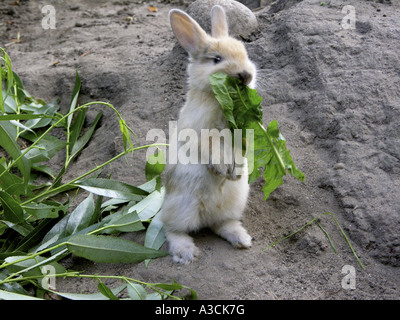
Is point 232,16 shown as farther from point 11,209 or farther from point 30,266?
point 30,266

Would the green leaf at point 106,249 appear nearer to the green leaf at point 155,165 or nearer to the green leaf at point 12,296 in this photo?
the green leaf at point 12,296

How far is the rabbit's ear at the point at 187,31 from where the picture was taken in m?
4.64

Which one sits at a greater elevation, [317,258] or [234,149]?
A: [234,149]

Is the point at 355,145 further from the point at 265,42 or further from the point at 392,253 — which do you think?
the point at 265,42

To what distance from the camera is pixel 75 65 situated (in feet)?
24.3

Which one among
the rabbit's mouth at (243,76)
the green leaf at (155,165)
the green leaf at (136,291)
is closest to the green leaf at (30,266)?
the green leaf at (136,291)

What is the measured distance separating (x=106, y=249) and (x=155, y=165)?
1241 mm

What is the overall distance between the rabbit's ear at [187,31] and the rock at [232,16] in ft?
5.58

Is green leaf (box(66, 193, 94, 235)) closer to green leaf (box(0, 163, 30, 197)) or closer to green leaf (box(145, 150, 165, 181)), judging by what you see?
green leaf (box(0, 163, 30, 197))

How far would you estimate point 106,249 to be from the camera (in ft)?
13.7

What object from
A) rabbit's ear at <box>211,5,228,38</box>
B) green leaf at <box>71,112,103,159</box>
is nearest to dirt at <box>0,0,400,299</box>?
green leaf at <box>71,112,103,159</box>

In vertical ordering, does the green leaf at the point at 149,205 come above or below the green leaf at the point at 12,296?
above

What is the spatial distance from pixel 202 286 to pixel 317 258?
108 cm
